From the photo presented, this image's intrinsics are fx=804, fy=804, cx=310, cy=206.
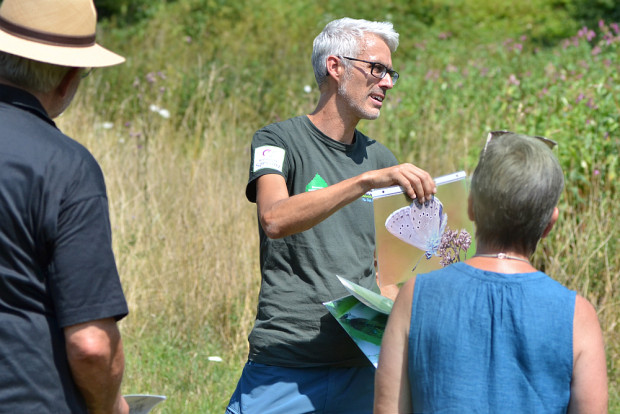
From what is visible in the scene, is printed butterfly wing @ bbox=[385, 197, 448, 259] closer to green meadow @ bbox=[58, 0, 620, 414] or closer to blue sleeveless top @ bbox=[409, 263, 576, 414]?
blue sleeveless top @ bbox=[409, 263, 576, 414]

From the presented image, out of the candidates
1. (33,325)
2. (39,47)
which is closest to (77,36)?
(39,47)

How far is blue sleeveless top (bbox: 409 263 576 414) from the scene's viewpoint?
171 cm

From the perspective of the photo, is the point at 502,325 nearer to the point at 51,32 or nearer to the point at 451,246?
the point at 451,246

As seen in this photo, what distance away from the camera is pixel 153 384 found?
4648 mm

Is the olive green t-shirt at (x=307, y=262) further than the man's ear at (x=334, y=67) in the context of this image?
No

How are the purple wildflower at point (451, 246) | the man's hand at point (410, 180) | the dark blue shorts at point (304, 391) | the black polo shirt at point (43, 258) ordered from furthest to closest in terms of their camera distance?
the dark blue shorts at point (304, 391) → the purple wildflower at point (451, 246) → the man's hand at point (410, 180) → the black polo shirt at point (43, 258)

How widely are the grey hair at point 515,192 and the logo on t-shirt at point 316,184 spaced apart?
85 centimetres

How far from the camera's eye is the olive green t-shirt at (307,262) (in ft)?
8.27

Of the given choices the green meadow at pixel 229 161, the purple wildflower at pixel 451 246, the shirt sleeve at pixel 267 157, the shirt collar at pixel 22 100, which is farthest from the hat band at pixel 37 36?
the green meadow at pixel 229 161

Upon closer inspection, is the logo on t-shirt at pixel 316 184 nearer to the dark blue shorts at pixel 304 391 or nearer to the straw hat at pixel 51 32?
the dark blue shorts at pixel 304 391

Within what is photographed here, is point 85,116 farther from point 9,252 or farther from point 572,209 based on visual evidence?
point 9,252

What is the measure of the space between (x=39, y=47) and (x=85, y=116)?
5877 mm

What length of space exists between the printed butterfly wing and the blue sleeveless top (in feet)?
1.63

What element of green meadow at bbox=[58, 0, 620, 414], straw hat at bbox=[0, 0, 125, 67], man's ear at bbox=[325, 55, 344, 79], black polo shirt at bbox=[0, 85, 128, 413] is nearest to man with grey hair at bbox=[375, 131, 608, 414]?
black polo shirt at bbox=[0, 85, 128, 413]
